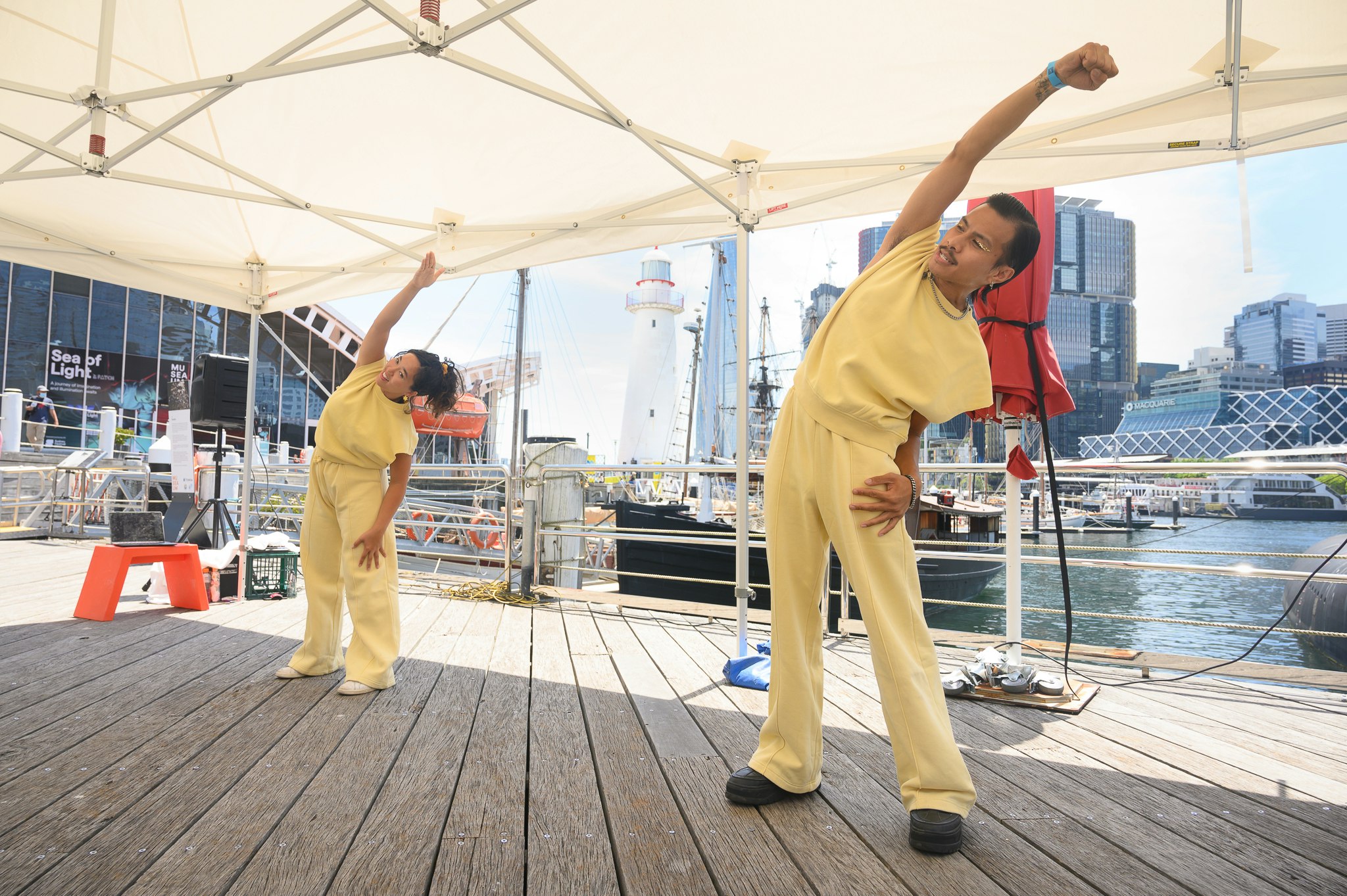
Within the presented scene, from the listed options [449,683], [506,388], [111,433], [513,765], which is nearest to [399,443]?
[449,683]

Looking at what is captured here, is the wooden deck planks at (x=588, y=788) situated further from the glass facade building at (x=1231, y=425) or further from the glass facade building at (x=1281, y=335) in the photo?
the glass facade building at (x=1281, y=335)

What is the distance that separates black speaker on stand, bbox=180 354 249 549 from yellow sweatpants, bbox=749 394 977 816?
530 cm

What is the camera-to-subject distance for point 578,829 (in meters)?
1.46

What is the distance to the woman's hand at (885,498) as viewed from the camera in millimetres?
1469

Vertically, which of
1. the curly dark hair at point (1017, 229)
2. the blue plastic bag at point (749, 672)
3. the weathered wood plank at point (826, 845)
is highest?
the curly dark hair at point (1017, 229)

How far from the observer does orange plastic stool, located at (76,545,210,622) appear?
377 cm

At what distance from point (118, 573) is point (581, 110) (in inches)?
138

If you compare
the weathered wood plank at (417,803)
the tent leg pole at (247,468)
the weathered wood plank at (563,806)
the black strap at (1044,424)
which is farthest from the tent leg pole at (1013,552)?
the tent leg pole at (247,468)

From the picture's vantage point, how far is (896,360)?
1475mm

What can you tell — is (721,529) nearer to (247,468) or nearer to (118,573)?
(247,468)

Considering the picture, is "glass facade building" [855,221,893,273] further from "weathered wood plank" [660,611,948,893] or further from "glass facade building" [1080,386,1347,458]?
"weathered wood plank" [660,611,948,893]

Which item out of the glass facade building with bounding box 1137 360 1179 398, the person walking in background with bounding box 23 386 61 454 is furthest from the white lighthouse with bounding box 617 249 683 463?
the glass facade building with bounding box 1137 360 1179 398

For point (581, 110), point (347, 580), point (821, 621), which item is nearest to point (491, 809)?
point (821, 621)

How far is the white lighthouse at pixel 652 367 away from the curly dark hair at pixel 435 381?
27616 millimetres
